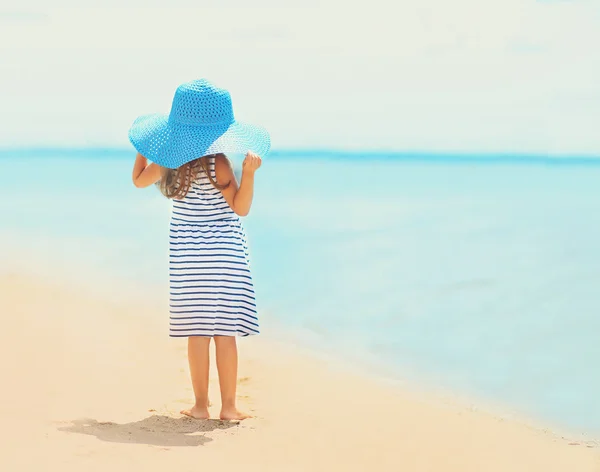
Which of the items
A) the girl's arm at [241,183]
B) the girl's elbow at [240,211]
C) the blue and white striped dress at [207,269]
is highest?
the girl's arm at [241,183]

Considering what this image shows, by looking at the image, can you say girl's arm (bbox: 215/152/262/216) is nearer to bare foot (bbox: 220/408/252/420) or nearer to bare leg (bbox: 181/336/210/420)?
bare leg (bbox: 181/336/210/420)

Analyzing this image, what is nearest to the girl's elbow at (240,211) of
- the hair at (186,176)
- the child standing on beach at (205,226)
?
the child standing on beach at (205,226)

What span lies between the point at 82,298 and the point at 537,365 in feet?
10.2

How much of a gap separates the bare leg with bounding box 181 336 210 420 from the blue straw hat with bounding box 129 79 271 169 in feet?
2.37

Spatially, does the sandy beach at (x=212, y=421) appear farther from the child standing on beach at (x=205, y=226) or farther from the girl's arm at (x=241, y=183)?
the girl's arm at (x=241, y=183)

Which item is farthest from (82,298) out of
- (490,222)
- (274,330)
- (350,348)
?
(490,222)

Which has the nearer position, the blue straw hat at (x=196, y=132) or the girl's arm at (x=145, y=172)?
the blue straw hat at (x=196, y=132)

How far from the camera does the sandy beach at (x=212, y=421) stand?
3.01 meters

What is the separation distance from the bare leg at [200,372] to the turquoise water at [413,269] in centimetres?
170

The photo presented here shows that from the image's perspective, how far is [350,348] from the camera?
5.48 m

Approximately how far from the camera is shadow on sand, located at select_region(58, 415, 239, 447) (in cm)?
315

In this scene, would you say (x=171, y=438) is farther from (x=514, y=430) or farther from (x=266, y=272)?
(x=266, y=272)

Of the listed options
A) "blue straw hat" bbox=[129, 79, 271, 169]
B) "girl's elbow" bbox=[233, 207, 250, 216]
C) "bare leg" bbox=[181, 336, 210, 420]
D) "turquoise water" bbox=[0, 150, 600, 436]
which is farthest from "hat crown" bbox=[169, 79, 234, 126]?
"turquoise water" bbox=[0, 150, 600, 436]

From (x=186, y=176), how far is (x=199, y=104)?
0.95ft
